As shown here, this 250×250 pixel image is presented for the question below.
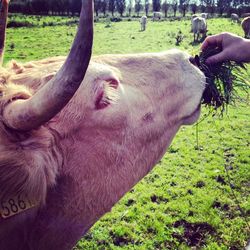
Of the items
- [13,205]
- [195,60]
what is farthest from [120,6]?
[13,205]

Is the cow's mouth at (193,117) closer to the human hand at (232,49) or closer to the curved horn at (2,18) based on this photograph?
the human hand at (232,49)

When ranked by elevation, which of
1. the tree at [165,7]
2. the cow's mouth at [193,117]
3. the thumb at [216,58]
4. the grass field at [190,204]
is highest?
the thumb at [216,58]

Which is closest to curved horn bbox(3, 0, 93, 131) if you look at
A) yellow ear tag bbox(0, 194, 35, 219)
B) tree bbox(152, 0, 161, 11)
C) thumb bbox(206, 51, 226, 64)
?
yellow ear tag bbox(0, 194, 35, 219)

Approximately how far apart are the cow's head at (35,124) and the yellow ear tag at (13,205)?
0.02m

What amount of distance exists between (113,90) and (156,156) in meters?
0.69

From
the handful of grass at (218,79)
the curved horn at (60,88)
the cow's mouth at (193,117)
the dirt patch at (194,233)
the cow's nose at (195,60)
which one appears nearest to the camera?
the curved horn at (60,88)

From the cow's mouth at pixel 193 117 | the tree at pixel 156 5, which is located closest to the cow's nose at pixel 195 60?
the cow's mouth at pixel 193 117

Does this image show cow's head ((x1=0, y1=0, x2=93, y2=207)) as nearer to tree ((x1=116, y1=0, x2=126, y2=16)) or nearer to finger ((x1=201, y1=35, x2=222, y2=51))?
finger ((x1=201, y1=35, x2=222, y2=51))

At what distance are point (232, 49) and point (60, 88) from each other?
2.02 meters

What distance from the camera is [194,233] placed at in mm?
4668

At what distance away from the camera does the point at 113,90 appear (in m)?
2.18

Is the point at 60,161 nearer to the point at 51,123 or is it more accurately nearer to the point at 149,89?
→ the point at 51,123

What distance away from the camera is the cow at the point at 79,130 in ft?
5.76

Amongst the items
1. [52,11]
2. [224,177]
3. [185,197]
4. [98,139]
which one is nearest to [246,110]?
[224,177]
